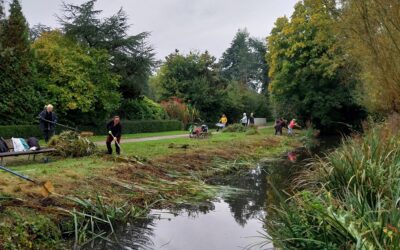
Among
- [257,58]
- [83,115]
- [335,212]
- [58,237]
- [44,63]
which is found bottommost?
[58,237]

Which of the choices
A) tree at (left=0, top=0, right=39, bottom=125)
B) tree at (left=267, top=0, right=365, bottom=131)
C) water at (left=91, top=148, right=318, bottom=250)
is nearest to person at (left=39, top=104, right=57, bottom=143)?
tree at (left=0, top=0, right=39, bottom=125)

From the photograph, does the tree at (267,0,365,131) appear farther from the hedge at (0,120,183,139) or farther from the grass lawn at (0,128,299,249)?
the grass lawn at (0,128,299,249)

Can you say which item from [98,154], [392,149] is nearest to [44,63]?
[98,154]

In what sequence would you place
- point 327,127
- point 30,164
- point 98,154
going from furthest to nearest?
1. point 327,127
2. point 98,154
3. point 30,164

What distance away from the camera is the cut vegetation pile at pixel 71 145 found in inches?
514

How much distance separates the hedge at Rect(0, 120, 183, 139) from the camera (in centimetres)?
1831

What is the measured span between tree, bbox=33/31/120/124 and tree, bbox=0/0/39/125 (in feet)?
3.59

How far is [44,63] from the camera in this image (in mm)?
21656

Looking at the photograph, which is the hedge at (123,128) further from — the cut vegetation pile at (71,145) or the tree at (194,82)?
the tree at (194,82)

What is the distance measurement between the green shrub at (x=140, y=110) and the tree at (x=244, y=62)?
5010 centimetres

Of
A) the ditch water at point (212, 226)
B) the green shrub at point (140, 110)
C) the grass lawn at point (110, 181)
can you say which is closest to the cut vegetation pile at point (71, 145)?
the grass lawn at point (110, 181)

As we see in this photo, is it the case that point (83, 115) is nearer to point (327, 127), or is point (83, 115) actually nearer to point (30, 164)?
point (30, 164)

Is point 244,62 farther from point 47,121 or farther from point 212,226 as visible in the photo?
point 212,226

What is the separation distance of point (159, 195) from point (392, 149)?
5.31 meters
